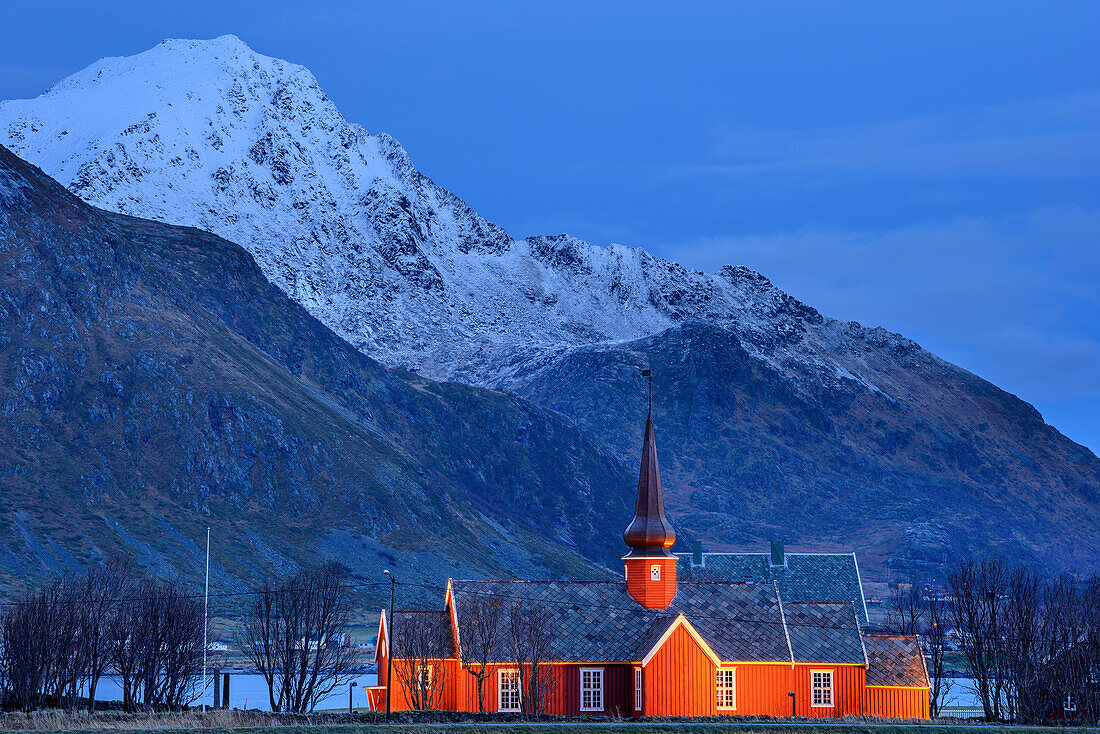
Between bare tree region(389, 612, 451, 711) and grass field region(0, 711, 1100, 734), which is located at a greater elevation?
bare tree region(389, 612, 451, 711)

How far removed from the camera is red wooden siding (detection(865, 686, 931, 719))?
8656 centimetres

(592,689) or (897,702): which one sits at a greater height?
(592,689)

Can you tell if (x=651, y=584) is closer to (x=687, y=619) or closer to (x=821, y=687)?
(x=687, y=619)

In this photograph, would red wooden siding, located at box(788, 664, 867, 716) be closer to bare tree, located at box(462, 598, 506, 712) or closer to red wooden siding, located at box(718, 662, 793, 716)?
red wooden siding, located at box(718, 662, 793, 716)

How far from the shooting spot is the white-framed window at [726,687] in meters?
83.6

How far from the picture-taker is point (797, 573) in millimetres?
146250

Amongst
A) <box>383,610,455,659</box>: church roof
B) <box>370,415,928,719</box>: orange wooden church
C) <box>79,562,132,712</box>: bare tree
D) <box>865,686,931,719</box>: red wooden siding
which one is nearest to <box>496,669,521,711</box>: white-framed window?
<box>370,415,928,719</box>: orange wooden church

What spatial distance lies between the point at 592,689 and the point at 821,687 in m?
13.6

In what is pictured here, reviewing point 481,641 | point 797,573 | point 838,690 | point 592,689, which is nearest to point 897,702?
point 838,690

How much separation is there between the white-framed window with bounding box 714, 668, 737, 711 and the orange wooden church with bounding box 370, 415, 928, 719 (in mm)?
76

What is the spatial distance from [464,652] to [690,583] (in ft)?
49.0

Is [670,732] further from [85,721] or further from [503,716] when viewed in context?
[85,721]

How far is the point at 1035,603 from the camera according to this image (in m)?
106

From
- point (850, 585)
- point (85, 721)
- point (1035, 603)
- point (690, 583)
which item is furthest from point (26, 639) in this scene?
point (850, 585)
